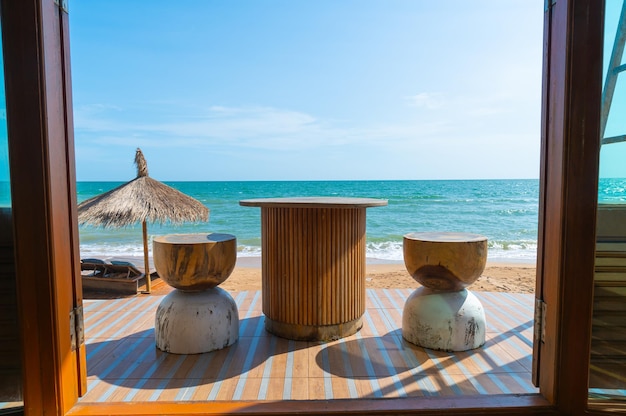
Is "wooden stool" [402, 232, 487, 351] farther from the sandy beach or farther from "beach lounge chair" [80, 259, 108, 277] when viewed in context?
"beach lounge chair" [80, 259, 108, 277]

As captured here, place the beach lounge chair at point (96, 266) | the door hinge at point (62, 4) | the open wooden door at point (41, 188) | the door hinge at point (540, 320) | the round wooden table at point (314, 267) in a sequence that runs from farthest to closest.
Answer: the beach lounge chair at point (96, 266) < the round wooden table at point (314, 267) < the door hinge at point (540, 320) < the door hinge at point (62, 4) < the open wooden door at point (41, 188)

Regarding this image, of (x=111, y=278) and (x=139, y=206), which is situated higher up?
(x=139, y=206)

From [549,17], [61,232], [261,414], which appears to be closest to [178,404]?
[261,414]

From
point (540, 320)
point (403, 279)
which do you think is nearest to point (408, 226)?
point (403, 279)

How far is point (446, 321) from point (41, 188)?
2535mm

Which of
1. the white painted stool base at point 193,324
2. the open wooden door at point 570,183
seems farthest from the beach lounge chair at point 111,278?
the open wooden door at point 570,183

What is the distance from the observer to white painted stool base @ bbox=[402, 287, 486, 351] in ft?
8.59

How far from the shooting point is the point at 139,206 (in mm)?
6301

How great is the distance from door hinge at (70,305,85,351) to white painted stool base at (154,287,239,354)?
977mm

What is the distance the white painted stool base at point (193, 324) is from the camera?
8.51 ft

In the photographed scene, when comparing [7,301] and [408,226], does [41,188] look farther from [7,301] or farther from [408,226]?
[408,226]

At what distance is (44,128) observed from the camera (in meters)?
1.40

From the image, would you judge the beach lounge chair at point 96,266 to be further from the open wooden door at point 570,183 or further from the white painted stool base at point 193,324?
the open wooden door at point 570,183

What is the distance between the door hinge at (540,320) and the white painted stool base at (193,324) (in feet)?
6.53
